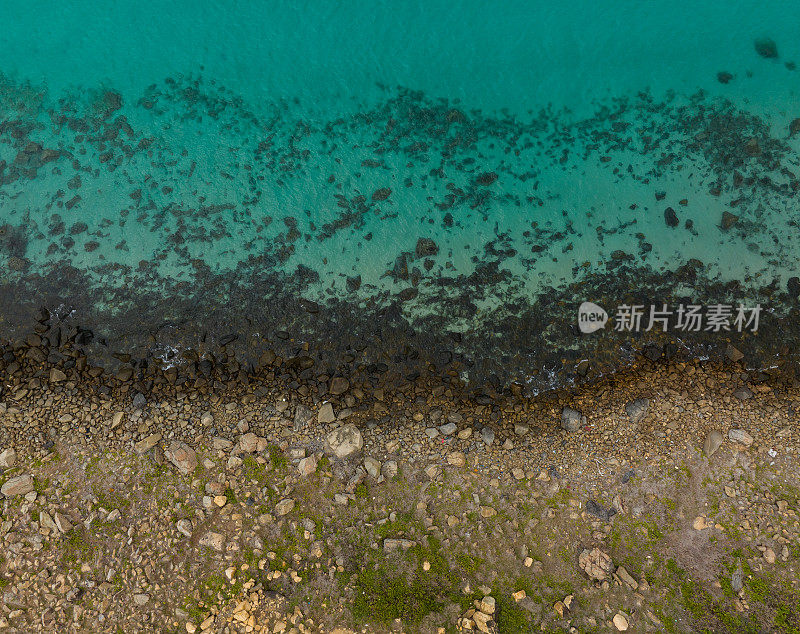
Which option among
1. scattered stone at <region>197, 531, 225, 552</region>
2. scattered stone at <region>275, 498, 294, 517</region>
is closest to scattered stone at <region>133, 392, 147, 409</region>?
scattered stone at <region>197, 531, 225, 552</region>

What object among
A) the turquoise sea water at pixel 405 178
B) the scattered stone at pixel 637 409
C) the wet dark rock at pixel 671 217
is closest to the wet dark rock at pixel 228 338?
the turquoise sea water at pixel 405 178

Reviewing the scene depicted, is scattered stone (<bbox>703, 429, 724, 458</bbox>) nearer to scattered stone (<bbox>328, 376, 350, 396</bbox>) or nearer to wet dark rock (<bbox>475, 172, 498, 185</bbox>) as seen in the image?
wet dark rock (<bbox>475, 172, 498, 185</bbox>)

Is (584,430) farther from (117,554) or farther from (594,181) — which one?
(117,554)

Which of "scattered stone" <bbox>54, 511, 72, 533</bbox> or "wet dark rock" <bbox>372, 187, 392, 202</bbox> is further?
"wet dark rock" <bbox>372, 187, 392, 202</bbox>

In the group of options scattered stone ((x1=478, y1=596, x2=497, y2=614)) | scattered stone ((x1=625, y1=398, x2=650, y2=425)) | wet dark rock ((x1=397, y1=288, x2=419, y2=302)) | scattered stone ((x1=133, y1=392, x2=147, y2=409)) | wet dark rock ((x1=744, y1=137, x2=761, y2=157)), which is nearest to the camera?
scattered stone ((x1=478, y1=596, x2=497, y2=614))

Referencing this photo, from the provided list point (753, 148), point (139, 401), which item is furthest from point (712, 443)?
point (139, 401)

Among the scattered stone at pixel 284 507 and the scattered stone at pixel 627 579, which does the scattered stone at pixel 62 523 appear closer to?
the scattered stone at pixel 284 507
